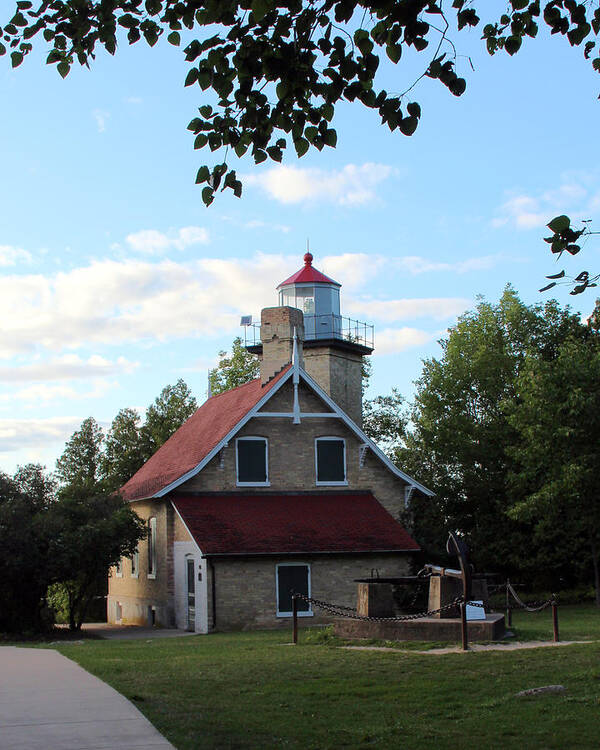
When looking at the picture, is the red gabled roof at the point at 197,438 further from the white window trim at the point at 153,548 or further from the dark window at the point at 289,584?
the dark window at the point at 289,584

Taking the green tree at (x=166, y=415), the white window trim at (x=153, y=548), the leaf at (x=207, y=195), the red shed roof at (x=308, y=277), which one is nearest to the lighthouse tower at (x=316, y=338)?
the red shed roof at (x=308, y=277)

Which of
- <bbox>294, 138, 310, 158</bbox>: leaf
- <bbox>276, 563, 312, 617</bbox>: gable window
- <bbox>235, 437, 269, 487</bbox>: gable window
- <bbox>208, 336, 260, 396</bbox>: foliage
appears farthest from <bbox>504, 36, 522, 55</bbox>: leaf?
<bbox>208, 336, 260, 396</bbox>: foliage

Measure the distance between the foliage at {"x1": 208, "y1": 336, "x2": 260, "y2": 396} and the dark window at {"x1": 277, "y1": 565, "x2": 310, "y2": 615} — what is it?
82.9 ft

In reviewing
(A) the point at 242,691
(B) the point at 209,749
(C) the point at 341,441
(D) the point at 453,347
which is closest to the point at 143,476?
(C) the point at 341,441

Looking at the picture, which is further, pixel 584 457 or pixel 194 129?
pixel 584 457

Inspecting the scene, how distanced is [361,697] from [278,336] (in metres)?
23.9

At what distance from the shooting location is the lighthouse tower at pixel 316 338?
113ft

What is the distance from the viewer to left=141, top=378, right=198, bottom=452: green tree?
52.2 m

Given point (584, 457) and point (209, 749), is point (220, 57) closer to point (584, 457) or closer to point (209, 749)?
point (209, 749)

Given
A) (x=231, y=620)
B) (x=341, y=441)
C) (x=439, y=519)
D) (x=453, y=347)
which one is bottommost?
(x=231, y=620)

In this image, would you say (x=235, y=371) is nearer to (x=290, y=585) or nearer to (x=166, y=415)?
(x=166, y=415)

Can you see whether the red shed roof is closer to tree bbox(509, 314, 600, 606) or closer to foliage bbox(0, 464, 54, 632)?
tree bbox(509, 314, 600, 606)

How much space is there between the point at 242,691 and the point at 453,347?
31553 millimetres

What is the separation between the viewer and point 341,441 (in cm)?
3138
